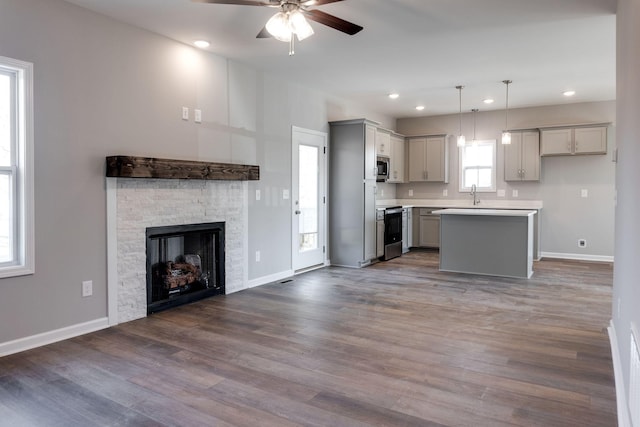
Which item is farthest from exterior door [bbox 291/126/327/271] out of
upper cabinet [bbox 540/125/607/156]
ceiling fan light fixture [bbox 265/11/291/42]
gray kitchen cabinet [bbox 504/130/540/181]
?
upper cabinet [bbox 540/125/607/156]

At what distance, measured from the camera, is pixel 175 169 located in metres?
4.07

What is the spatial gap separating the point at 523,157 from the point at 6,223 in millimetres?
7377

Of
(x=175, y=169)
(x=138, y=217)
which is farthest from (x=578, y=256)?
(x=138, y=217)

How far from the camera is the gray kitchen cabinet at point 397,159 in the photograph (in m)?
7.94

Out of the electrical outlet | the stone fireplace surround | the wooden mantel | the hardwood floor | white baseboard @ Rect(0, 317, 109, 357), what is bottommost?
the hardwood floor

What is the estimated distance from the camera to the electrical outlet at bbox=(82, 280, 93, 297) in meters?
3.55

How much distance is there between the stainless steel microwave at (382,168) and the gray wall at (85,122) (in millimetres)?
3175

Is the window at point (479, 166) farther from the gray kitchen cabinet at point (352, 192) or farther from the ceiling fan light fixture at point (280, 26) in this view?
the ceiling fan light fixture at point (280, 26)

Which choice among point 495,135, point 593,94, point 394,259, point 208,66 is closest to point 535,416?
point 208,66

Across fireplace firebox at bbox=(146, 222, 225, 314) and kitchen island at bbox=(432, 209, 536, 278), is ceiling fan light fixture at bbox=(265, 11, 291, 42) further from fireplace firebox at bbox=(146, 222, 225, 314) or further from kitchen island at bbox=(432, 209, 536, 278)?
kitchen island at bbox=(432, 209, 536, 278)

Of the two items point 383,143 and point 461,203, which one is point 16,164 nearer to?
point 383,143

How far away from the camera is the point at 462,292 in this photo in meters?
4.97

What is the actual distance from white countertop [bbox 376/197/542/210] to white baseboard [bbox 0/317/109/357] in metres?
4.83

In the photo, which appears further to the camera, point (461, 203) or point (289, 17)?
point (461, 203)
